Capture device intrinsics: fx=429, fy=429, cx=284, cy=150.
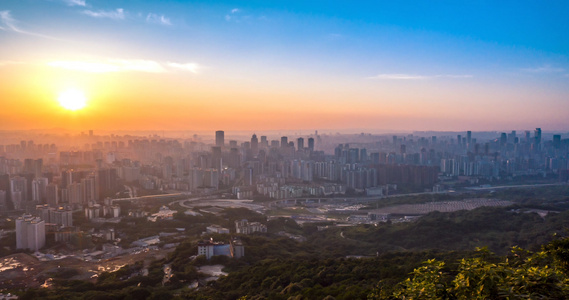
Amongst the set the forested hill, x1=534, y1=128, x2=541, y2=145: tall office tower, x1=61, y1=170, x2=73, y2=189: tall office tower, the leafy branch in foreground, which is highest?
x1=534, y1=128, x2=541, y2=145: tall office tower

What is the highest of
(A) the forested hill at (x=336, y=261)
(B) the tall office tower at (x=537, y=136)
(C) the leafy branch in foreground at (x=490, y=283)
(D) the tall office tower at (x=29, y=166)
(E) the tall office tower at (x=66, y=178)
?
(B) the tall office tower at (x=537, y=136)

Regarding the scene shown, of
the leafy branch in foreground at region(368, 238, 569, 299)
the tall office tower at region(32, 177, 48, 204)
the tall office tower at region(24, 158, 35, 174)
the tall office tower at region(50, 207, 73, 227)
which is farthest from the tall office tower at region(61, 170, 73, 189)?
the leafy branch in foreground at region(368, 238, 569, 299)

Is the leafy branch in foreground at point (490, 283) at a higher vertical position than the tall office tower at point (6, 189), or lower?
higher

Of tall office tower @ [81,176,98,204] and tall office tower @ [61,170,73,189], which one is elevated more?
tall office tower @ [61,170,73,189]

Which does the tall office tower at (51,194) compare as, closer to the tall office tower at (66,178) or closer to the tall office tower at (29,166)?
the tall office tower at (66,178)

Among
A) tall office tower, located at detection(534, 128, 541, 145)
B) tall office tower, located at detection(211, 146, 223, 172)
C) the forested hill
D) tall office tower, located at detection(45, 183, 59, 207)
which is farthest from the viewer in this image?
tall office tower, located at detection(534, 128, 541, 145)

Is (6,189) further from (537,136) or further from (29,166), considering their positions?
(537,136)

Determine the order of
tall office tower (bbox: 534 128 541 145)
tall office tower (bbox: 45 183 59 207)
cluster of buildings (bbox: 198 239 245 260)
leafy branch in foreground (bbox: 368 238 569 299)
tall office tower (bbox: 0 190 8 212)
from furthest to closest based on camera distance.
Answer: tall office tower (bbox: 534 128 541 145) < tall office tower (bbox: 45 183 59 207) < tall office tower (bbox: 0 190 8 212) < cluster of buildings (bbox: 198 239 245 260) < leafy branch in foreground (bbox: 368 238 569 299)

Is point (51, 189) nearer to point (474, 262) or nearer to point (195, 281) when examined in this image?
point (195, 281)

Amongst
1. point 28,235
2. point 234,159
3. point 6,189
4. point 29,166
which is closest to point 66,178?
point 6,189

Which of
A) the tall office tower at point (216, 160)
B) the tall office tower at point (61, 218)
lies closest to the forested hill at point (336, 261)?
the tall office tower at point (61, 218)

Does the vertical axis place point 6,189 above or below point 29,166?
below

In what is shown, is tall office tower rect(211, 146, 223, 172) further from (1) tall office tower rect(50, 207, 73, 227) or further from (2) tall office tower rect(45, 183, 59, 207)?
(1) tall office tower rect(50, 207, 73, 227)
